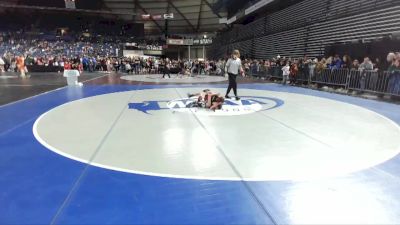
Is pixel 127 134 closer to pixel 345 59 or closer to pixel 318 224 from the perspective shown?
pixel 318 224

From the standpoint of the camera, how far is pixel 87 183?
10.8ft

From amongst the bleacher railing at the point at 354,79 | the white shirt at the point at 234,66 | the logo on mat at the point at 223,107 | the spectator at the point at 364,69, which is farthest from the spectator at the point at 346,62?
the white shirt at the point at 234,66

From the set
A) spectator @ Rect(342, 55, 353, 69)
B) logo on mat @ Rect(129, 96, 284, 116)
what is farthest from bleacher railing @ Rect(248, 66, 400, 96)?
logo on mat @ Rect(129, 96, 284, 116)

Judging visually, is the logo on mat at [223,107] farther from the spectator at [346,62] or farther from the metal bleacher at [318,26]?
the metal bleacher at [318,26]

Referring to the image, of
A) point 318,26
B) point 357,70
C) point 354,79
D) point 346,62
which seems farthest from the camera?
point 318,26

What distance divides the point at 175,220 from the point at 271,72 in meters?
19.3

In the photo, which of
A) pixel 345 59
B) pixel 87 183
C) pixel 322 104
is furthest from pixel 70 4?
pixel 87 183

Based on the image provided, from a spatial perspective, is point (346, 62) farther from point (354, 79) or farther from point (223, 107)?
point (223, 107)

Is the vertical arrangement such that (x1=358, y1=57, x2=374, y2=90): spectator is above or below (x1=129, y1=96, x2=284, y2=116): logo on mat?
above

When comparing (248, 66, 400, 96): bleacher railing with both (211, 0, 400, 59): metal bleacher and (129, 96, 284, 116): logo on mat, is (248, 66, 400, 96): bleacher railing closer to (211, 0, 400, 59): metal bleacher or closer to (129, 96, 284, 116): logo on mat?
(211, 0, 400, 59): metal bleacher

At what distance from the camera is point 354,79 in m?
12.2

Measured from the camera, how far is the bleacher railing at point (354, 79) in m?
10.4

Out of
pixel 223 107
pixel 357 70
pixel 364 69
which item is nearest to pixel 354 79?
pixel 357 70

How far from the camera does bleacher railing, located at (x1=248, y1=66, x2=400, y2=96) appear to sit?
1038cm
